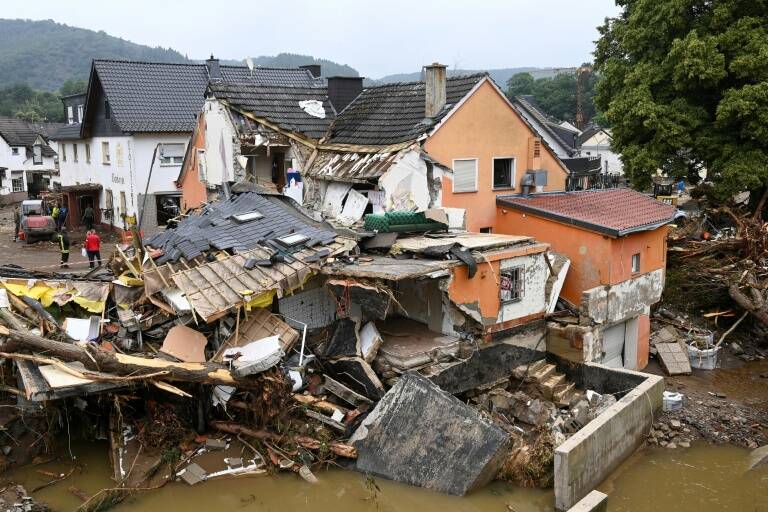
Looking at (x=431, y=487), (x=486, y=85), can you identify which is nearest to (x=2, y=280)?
(x=431, y=487)

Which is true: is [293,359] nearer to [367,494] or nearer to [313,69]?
[367,494]

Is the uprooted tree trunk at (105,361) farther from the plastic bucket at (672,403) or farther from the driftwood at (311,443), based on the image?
the plastic bucket at (672,403)

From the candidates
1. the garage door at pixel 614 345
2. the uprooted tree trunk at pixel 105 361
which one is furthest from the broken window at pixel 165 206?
the garage door at pixel 614 345

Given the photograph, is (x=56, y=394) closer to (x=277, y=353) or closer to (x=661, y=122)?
(x=277, y=353)

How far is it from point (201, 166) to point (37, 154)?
37.9 metres

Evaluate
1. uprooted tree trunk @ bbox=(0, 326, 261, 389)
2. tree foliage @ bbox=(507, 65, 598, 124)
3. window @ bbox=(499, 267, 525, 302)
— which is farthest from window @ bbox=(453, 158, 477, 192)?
tree foliage @ bbox=(507, 65, 598, 124)

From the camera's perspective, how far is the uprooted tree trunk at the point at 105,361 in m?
11.3

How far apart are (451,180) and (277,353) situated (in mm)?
8445

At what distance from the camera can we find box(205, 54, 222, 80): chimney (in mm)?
30766

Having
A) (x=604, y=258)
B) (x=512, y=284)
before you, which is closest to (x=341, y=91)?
(x=512, y=284)

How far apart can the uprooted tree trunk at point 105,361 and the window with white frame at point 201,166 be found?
11.3 meters

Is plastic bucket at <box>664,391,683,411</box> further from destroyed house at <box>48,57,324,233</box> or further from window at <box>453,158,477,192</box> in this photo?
destroyed house at <box>48,57,324,233</box>

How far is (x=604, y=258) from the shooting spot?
17.0 meters

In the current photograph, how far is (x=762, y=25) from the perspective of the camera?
70.5 feet
